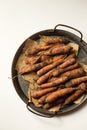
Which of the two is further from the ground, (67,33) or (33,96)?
(67,33)

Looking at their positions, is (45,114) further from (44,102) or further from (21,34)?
(21,34)

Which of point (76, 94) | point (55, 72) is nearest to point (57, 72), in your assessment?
point (55, 72)

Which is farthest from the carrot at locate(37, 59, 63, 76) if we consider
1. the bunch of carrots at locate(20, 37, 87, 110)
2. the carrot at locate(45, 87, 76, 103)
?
the carrot at locate(45, 87, 76, 103)

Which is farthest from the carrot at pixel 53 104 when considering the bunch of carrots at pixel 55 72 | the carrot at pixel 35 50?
the carrot at pixel 35 50

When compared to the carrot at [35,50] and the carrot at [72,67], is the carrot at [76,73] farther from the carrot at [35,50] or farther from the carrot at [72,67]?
the carrot at [35,50]

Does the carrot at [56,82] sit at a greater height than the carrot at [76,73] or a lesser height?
lesser

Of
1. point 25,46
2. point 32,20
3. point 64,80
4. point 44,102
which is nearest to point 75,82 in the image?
point 64,80

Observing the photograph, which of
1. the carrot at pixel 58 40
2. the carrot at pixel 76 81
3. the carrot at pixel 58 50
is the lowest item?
the carrot at pixel 76 81
